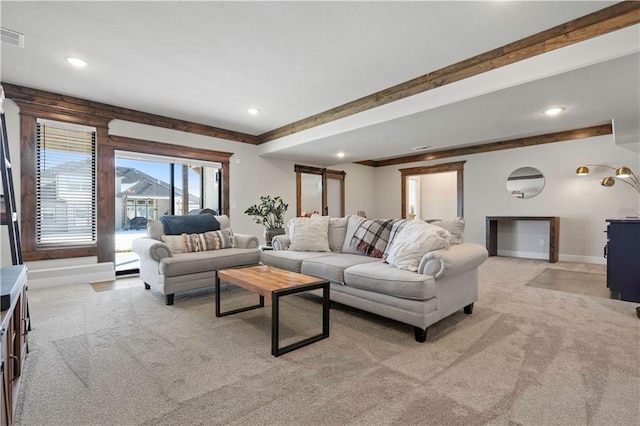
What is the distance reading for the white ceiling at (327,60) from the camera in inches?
95.3

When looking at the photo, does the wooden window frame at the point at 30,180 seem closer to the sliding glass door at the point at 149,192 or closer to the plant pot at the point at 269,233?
the sliding glass door at the point at 149,192

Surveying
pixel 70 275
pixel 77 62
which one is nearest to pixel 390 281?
pixel 77 62

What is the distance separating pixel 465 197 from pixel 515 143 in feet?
5.13

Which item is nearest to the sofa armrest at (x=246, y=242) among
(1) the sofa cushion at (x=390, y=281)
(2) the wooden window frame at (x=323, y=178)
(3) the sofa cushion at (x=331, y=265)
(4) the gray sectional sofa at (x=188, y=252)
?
(4) the gray sectional sofa at (x=188, y=252)

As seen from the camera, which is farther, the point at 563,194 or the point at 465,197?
the point at 465,197

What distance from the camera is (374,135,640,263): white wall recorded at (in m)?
5.49

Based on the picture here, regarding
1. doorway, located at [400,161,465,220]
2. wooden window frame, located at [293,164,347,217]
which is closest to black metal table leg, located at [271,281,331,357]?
wooden window frame, located at [293,164,347,217]

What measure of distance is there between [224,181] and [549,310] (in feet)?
17.5

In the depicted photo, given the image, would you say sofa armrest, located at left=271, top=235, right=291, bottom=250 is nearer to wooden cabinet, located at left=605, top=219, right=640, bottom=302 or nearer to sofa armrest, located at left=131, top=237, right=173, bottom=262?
sofa armrest, located at left=131, top=237, right=173, bottom=262

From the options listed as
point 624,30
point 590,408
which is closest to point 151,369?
point 590,408

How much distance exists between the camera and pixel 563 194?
6.01m

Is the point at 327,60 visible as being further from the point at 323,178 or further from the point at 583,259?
the point at 583,259

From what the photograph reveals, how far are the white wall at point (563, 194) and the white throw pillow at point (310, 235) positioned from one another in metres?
4.75

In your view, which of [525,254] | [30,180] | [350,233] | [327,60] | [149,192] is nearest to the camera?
[327,60]
